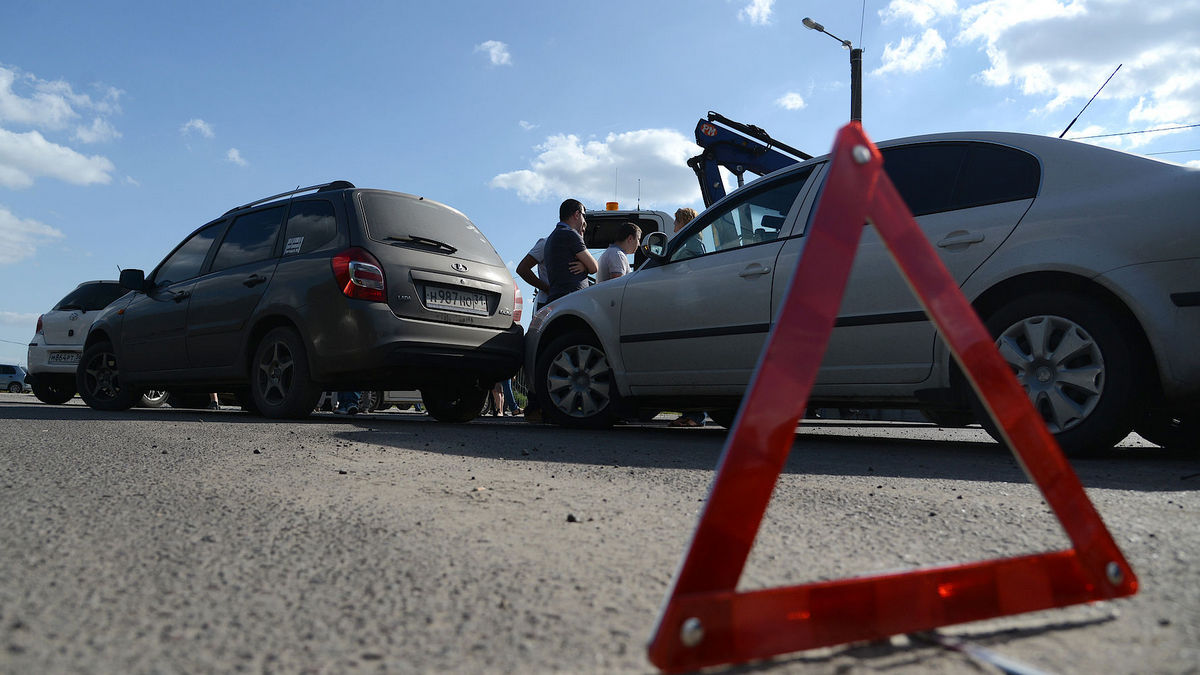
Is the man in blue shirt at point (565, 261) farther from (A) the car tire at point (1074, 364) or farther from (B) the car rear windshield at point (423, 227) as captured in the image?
(A) the car tire at point (1074, 364)

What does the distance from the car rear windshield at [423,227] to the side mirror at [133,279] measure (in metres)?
2.94

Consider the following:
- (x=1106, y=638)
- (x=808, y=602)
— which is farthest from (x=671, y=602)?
(x=1106, y=638)

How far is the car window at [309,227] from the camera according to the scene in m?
5.82

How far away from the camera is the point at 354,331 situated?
5.48 meters

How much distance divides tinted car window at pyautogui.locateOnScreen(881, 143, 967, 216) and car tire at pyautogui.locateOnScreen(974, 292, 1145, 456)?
72 centimetres

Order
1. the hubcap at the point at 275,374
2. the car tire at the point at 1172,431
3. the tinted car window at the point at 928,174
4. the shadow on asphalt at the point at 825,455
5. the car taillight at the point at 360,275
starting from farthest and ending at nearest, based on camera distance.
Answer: the hubcap at the point at 275,374 < the car taillight at the point at 360,275 < the car tire at the point at 1172,431 < the tinted car window at the point at 928,174 < the shadow on asphalt at the point at 825,455

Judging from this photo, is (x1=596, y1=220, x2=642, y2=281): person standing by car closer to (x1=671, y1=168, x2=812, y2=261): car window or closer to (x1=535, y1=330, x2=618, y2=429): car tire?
(x1=535, y1=330, x2=618, y2=429): car tire

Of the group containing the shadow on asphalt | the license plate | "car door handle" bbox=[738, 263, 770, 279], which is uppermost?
"car door handle" bbox=[738, 263, 770, 279]

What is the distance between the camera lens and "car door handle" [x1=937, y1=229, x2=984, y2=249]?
3912 millimetres

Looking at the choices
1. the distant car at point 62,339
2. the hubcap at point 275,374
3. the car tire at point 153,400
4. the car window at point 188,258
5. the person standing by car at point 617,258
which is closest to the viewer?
the hubcap at point 275,374

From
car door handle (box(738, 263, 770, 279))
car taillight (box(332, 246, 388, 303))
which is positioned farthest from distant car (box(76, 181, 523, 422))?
car door handle (box(738, 263, 770, 279))

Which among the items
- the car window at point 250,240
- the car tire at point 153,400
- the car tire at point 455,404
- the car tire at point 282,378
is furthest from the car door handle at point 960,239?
the car tire at point 153,400

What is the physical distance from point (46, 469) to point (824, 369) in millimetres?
3622

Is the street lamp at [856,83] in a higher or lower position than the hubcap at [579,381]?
higher
